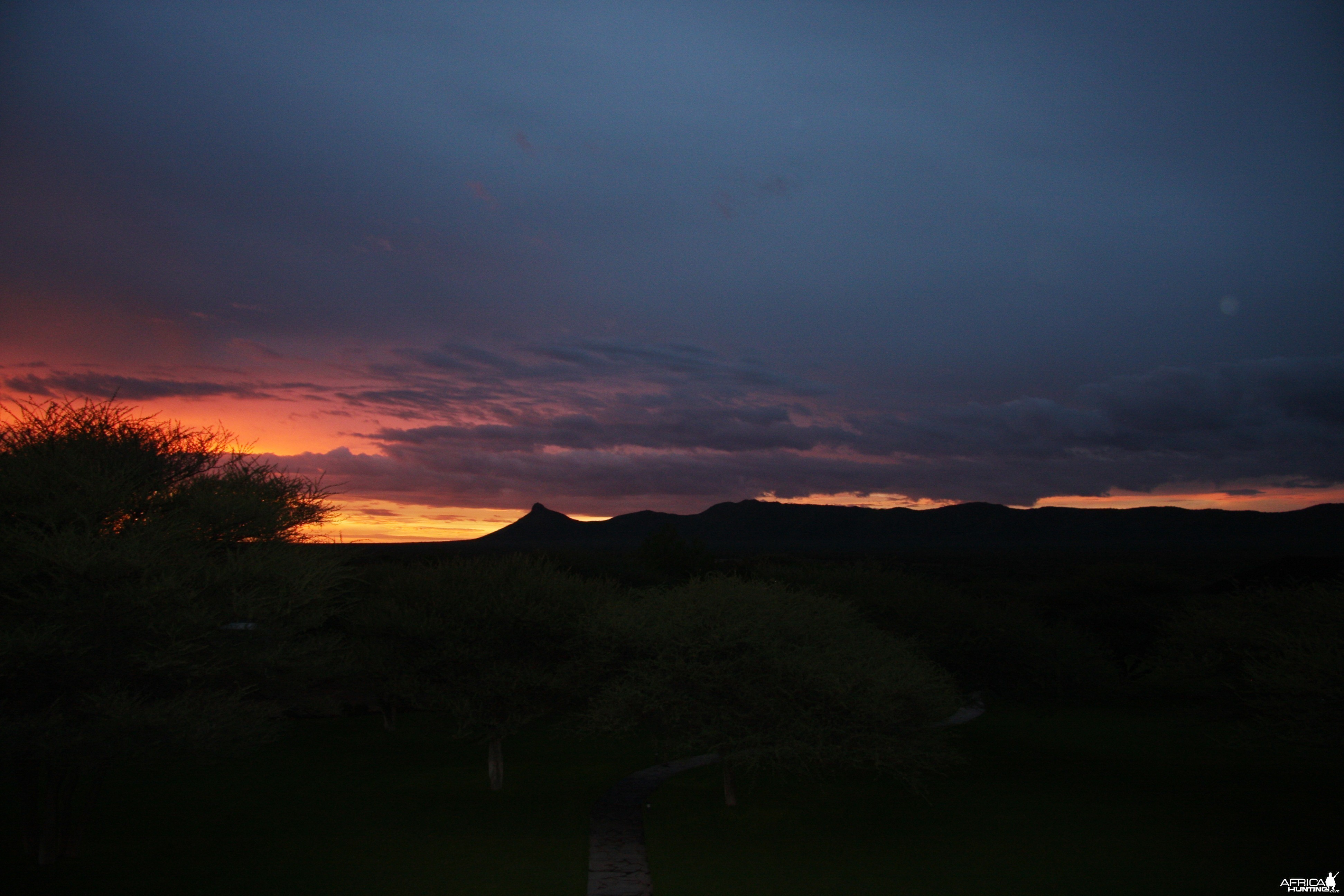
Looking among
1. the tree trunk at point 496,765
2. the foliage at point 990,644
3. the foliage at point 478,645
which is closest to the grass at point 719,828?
the tree trunk at point 496,765

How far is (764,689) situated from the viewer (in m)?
21.4

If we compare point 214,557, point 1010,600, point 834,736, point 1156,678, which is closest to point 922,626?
point 1010,600

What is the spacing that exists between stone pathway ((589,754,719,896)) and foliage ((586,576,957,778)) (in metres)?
2.55

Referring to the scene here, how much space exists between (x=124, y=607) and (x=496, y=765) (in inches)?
554

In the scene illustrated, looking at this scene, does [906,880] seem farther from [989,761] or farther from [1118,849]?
[989,761]

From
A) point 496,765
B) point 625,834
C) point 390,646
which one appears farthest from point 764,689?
point 390,646

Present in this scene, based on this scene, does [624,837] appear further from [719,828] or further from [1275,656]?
[1275,656]

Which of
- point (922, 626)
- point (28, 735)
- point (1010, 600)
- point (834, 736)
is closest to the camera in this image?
point (28, 735)

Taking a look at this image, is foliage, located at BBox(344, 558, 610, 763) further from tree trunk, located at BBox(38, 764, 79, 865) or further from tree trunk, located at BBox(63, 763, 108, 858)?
tree trunk, located at BBox(38, 764, 79, 865)

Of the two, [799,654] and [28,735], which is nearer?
[28,735]

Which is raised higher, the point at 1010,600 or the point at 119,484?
the point at 119,484

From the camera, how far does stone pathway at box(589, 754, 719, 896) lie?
16.9 m

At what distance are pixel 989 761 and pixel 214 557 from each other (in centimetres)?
2836

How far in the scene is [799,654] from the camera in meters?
21.4
